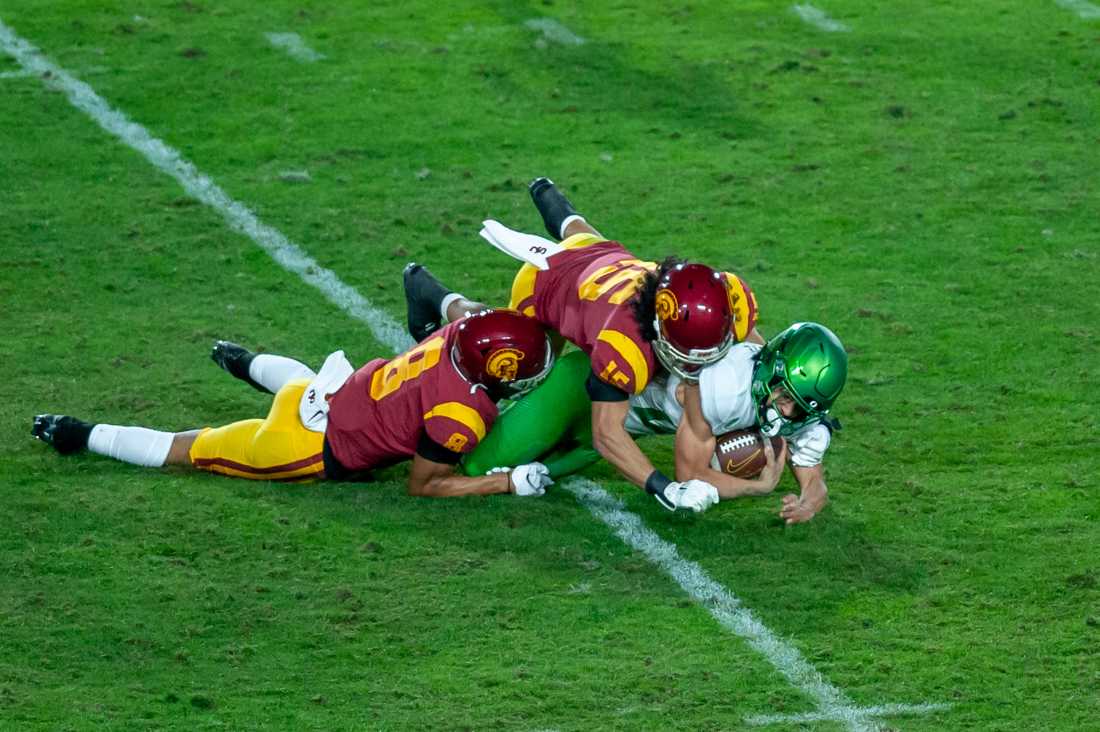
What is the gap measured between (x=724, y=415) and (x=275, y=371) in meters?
1.74

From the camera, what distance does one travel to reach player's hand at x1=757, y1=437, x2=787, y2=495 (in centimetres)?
572

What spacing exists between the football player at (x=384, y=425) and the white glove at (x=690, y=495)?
0.51 metres

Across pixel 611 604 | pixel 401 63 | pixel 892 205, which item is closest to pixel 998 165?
pixel 892 205

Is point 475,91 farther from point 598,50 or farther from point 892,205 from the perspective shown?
point 892,205

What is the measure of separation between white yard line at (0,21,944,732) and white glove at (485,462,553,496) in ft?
0.59

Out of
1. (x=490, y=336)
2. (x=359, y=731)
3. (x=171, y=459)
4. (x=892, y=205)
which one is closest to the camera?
(x=359, y=731)

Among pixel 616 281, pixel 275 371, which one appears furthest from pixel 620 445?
pixel 275 371

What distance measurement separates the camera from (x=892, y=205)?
839 centimetres

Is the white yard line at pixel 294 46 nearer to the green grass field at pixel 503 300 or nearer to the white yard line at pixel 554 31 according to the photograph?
the green grass field at pixel 503 300

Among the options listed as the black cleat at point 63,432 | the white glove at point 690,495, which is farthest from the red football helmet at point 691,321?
the black cleat at point 63,432

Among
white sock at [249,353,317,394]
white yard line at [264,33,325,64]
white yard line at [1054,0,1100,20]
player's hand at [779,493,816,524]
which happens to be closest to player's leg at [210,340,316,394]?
white sock at [249,353,317,394]

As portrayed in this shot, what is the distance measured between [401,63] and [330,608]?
5.68 metres

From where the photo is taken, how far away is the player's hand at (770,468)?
572 centimetres

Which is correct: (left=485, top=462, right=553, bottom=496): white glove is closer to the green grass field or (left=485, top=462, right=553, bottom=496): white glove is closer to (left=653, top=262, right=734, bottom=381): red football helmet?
the green grass field
